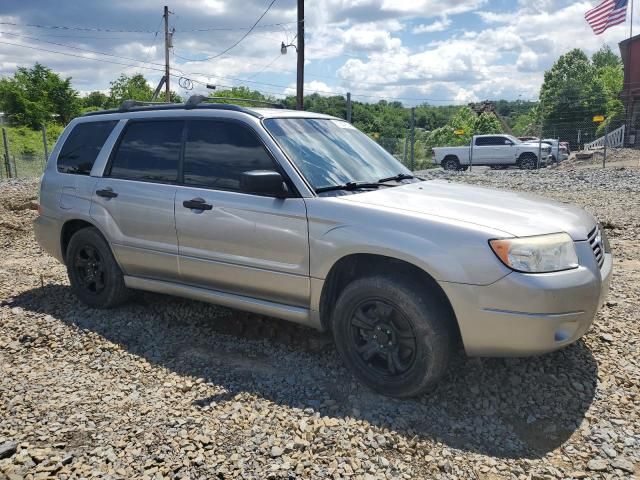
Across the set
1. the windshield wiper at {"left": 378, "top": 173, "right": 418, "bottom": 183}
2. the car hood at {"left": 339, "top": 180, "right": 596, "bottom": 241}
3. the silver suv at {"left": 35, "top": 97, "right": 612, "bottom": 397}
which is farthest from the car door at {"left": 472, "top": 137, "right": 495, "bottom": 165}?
the car hood at {"left": 339, "top": 180, "right": 596, "bottom": 241}

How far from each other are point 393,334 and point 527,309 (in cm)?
82

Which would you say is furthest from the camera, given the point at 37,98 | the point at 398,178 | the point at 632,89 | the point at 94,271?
the point at 37,98

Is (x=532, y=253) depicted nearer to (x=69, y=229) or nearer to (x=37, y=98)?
(x=69, y=229)

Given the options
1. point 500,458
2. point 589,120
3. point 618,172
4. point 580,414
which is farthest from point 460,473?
point 589,120

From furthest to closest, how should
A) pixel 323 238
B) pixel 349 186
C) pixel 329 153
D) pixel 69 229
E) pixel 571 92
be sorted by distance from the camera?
pixel 571 92 < pixel 69 229 < pixel 329 153 < pixel 349 186 < pixel 323 238

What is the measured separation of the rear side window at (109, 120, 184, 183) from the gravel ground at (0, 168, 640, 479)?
1.29 meters

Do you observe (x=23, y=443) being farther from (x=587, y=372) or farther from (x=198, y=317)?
(x=587, y=372)

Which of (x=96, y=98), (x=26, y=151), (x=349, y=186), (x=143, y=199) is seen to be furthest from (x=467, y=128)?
(x=349, y=186)

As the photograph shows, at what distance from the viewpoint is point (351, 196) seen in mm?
3695

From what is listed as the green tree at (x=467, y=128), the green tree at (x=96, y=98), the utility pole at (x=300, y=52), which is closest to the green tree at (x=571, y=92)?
the green tree at (x=467, y=128)

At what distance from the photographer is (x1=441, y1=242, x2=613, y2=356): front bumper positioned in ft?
9.89

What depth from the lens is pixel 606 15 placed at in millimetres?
24672

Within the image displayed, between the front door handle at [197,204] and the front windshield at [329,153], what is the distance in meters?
0.72

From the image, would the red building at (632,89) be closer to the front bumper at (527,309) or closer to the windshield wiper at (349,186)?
the windshield wiper at (349,186)
